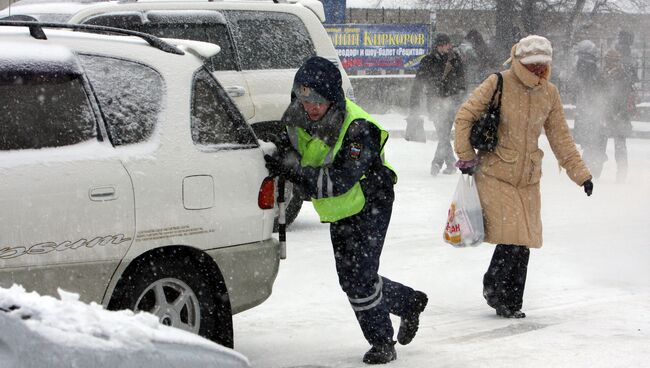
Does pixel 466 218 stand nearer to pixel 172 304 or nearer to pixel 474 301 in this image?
pixel 474 301

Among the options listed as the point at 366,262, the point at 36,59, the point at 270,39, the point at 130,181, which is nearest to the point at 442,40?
the point at 270,39

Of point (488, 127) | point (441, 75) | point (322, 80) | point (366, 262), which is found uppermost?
point (322, 80)

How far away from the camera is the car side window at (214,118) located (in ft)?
18.6

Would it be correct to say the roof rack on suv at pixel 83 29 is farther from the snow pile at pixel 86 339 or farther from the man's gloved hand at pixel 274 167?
the snow pile at pixel 86 339

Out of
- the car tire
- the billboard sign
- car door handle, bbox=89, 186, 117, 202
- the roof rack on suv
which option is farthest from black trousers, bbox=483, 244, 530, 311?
the billboard sign

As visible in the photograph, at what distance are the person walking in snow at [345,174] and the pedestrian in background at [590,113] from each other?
9.88 m

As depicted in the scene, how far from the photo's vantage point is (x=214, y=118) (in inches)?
227

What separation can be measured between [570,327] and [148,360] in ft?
15.1

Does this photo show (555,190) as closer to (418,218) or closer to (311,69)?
(418,218)

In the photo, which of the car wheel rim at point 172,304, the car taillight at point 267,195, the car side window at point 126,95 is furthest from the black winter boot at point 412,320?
the car side window at point 126,95

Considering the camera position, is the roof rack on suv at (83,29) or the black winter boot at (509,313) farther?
the black winter boot at (509,313)

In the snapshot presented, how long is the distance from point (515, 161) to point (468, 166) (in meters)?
0.28

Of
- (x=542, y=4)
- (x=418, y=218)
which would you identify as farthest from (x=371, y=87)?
(x=418, y=218)

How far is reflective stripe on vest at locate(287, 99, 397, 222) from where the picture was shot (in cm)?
588
